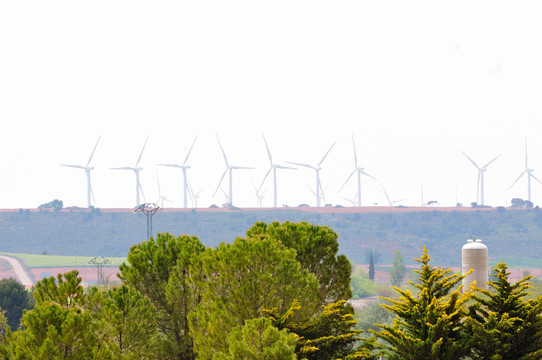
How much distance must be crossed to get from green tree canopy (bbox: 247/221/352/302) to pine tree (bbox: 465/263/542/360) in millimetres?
8693

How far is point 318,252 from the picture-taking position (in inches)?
1448

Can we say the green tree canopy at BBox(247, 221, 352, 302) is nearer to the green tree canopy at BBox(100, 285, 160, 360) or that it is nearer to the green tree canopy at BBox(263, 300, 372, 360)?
the green tree canopy at BBox(263, 300, 372, 360)

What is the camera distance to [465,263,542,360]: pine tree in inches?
1144

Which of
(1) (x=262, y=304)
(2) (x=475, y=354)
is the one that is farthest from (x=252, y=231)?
(2) (x=475, y=354)

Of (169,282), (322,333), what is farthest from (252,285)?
(169,282)

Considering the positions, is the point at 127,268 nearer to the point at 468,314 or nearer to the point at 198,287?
the point at 198,287

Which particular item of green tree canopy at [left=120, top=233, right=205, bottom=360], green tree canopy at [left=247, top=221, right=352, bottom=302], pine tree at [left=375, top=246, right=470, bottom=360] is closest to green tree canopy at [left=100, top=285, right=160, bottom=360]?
green tree canopy at [left=120, top=233, right=205, bottom=360]

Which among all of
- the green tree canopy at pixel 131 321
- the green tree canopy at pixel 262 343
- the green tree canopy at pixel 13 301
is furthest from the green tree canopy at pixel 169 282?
the green tree canopy at pixel 13 301

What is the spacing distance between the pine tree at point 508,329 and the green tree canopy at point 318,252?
342 inches

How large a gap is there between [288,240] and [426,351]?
975 centimetres

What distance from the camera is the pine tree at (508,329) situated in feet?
95.3

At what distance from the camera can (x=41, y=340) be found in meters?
25.5

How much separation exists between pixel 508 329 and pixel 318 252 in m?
10.1

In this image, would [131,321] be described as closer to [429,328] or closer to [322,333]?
[322,333]
